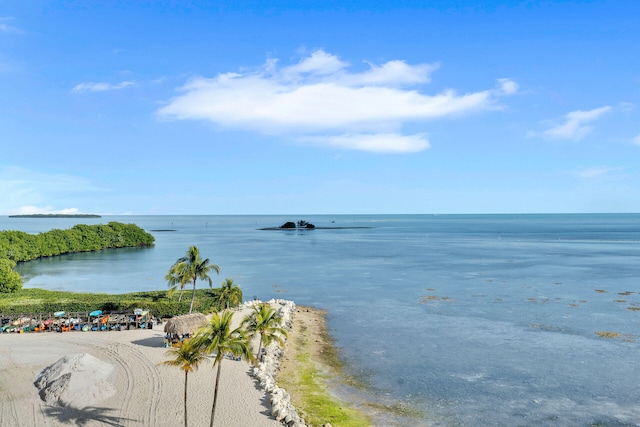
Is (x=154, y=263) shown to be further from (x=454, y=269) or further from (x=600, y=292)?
(x=600, y=292)

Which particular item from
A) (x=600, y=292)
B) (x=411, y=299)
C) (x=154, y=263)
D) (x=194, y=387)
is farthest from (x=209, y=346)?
(x=154, y=263)

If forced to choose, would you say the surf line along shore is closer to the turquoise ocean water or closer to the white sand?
the white sand

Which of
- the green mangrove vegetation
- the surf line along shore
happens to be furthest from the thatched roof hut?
the green mangrove vegetation

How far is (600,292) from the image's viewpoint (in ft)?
253

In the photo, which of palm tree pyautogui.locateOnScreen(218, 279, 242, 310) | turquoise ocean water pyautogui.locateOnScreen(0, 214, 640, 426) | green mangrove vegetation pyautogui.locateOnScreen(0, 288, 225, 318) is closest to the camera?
turquoise ocean water pyautogui.locateOnScreen(0, 214, 640, 426)

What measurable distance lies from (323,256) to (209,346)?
117864mm

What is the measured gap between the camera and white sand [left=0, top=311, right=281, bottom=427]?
29.4 meters

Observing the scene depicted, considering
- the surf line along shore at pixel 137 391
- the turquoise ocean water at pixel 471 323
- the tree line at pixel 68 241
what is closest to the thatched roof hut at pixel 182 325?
the surf line along shore at pixel 137 391

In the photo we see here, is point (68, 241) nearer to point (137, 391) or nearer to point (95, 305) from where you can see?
point (95, 305)

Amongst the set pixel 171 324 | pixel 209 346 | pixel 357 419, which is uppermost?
pixel 209 346

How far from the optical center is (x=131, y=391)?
33406 mm

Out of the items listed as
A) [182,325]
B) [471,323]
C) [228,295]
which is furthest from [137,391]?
[471,323]

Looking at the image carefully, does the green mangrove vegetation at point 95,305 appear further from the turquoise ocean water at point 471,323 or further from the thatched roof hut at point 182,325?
the turquoise ocean water at point 471,323

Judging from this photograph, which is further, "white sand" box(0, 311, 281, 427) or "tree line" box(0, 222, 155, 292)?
"tree line" box(0, 222, 155, 292)
